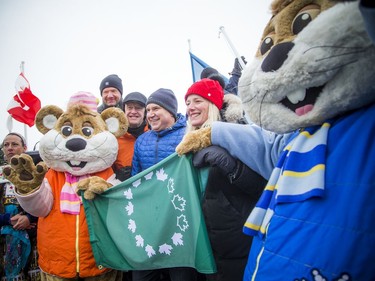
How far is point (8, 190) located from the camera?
343cm

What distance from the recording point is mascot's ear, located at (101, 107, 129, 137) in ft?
8.89

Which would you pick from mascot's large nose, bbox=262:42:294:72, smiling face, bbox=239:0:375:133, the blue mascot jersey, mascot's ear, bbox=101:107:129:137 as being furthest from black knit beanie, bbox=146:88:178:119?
the blue mascot jersey

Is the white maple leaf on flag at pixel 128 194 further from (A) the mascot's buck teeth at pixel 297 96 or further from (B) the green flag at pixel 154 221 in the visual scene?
(A) the mascot's buck teeth at pixel 297 96

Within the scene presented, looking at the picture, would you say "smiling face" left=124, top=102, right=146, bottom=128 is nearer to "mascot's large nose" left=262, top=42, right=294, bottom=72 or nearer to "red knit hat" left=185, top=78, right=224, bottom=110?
"red knit hat" left=185, top=78, right=224, bottom=110

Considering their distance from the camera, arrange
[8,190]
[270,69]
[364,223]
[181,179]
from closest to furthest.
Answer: [364,223], [270,69], [181,179], [8,190]

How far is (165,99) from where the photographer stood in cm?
300

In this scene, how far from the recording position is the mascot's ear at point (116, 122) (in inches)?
107

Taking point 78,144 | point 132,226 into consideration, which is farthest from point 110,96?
point 132,226

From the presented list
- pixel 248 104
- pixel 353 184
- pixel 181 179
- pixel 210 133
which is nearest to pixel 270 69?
pixel 248 104

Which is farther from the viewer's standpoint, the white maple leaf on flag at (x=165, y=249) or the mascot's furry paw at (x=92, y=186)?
the mascot's furry paw at (x=92, y=186)

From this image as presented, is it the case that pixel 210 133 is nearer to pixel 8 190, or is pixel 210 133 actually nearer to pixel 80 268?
pixel 80 268

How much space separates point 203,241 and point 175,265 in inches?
16.5

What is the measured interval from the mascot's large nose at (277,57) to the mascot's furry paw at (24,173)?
7.71 ft

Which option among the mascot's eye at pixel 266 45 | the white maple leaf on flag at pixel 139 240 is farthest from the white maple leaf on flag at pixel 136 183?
the mascot's eye at pixel 266 45
